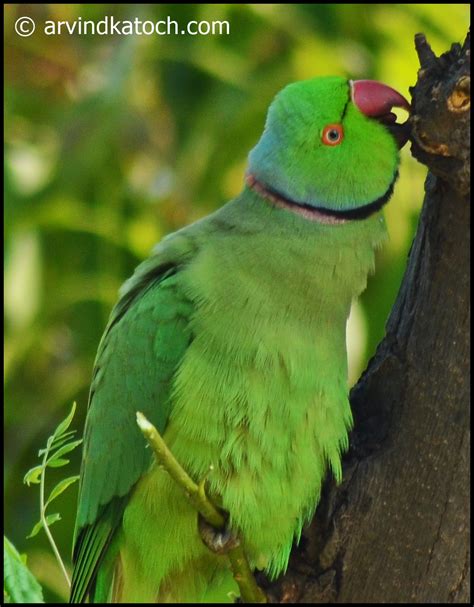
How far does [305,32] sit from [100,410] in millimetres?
2433

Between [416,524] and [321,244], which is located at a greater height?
[321,244]

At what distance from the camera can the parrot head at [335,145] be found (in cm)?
213

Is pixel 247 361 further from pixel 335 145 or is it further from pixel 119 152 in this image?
pixel 119 152

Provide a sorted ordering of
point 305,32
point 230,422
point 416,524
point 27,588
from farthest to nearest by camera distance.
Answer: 1. point 305,32
2. point 230,422
3. point 416,524
4. point 27,588

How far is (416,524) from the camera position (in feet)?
6.18

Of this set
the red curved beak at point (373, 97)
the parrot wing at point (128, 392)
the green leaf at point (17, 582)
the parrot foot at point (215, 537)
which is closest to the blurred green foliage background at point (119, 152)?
the parrot wing at point (128, 392)

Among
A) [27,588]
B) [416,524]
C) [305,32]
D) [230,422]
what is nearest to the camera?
[27,588]

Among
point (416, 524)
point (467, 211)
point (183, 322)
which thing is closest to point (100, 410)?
point (183, 322)

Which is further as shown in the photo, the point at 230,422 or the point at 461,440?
the point at 230,422

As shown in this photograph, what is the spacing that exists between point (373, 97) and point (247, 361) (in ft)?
1.90

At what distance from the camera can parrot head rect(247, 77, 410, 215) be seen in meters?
2.13

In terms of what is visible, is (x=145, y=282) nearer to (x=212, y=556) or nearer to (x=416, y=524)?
(x=212, y=556)

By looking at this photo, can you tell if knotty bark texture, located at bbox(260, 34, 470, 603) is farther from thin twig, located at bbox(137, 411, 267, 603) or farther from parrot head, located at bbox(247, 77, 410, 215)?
parrot head, located at bbox(247, 77, 410, 215)

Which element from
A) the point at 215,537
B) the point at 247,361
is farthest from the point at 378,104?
the point at 215,537
